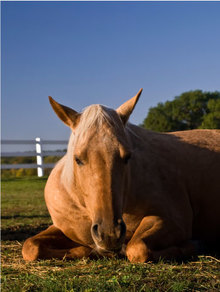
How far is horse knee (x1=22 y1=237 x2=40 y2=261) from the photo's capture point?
3605 mm

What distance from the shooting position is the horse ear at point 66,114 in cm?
341

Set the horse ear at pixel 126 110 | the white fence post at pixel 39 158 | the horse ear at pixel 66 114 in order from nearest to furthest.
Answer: the horse ear at pixel 66 114 → the horse ear at pixel 126 110 → the white fence post at pixel 39 158

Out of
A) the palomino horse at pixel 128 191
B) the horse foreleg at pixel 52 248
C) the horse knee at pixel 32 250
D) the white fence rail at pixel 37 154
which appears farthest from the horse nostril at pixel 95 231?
the white fence rail at pixel 37 154

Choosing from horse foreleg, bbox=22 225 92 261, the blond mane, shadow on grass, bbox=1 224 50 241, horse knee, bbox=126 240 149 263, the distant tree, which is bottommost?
shadow on grass, bbox=1 224 50 241

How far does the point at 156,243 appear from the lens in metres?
3.32

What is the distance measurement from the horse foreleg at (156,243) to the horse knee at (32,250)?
959 mm

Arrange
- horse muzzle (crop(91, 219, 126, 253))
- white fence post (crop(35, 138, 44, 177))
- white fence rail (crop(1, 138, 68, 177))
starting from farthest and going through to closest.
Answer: white fence post (crop(35, 138, 44, 177)) → white fence rail (crop(1, 138, 68, 177)) → horse muzzle (crop(91, 219, 126, 253))

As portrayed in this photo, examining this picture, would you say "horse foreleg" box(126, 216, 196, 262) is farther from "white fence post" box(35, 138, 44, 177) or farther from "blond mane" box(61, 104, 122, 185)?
"white fence post" box(35, 138, 44, 177)

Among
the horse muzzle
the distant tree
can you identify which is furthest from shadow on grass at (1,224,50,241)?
the distant tree

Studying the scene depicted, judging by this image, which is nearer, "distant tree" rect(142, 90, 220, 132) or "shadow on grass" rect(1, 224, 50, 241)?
"shadow on grass" rect(1, 224, 50, 241)

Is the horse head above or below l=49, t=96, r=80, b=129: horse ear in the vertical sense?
below

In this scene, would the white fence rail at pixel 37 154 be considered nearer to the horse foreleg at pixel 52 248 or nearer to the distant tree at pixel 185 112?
the horse foreleg at pixel 52 248

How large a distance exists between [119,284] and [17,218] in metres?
4.93

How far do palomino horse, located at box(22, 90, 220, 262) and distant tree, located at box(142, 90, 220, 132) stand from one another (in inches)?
1384
